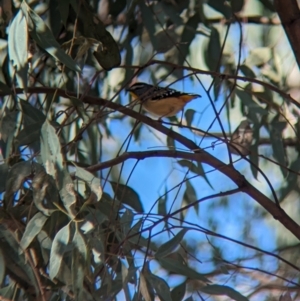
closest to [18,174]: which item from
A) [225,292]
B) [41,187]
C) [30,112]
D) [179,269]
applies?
[41,187]

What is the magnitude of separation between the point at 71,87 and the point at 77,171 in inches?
46.6

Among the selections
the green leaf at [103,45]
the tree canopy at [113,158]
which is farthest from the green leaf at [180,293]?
the green leaf at [103,45]

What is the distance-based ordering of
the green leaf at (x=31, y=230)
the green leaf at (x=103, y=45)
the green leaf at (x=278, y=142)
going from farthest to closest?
the green leaf at (x=278, y=142) < the green leaf at (x=103, y=45) < the green leaf at (x=31, y=230)

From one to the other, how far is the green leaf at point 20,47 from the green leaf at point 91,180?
225 millimetres

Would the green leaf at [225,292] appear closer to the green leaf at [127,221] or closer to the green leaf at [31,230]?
the green leaf at [127,221]

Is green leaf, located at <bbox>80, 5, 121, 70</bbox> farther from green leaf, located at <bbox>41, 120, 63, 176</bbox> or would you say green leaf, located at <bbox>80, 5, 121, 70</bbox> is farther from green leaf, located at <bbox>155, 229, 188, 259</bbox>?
green leaf, located at <bbox>155, 229, 188, 259</bbox>

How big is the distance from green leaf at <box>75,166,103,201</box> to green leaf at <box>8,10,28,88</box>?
0.22 metres

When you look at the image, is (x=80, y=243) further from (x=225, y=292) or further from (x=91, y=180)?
(x=225, y=292)

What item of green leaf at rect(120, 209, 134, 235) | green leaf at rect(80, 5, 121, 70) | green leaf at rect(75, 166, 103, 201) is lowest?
green leaf at rect(120, 209, 134, 235)

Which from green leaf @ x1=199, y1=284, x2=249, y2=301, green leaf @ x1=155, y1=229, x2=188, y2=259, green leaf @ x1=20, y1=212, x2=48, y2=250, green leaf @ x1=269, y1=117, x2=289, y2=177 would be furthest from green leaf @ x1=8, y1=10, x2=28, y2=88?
green leaf @ x1=269, y1=117, x2=289, y2=177

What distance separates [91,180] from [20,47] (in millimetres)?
334

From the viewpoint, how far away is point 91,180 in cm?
157

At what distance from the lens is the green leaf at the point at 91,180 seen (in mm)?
1536

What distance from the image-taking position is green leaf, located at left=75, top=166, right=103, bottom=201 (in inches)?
60.5
